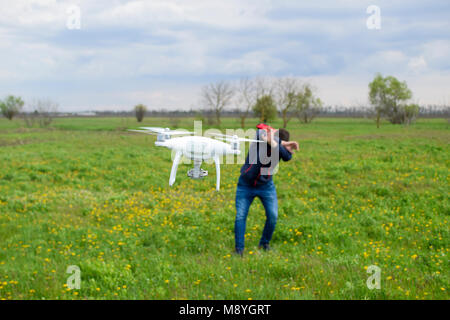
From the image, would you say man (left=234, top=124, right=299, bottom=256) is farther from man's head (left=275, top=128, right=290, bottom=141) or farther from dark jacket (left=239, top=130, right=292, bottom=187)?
man's head (left=275, top=128, right=290, bottom=141)

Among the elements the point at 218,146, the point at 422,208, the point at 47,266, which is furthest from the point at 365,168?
the point at 218,146

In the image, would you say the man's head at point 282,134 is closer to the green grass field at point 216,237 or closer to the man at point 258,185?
the man at point 258,185

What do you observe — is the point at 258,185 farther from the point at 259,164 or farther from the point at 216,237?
the point at 216,237

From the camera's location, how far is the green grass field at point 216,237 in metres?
6.32

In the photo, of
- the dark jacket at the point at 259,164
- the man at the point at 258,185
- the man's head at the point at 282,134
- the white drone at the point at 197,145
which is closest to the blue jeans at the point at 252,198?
the man at the point at 258,185

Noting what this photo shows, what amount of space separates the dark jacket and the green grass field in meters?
1.75

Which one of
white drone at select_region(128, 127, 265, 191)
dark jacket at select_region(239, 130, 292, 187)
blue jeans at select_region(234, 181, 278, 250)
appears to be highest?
white drone at select_region(128, 127, 265, 191)

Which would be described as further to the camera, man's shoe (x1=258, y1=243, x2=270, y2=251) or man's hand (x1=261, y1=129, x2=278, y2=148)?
man's shoe (x1=258, y1=243, x2=270, y2=251)

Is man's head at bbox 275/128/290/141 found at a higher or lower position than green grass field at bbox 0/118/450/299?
higher

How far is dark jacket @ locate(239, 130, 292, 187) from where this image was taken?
5.40m

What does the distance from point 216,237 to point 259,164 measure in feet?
11.2

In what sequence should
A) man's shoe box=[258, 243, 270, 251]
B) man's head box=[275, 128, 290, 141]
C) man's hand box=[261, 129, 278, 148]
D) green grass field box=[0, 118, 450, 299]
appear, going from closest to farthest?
1. man's hand box=[261, 129, 278, 148]
2. man's head box=[275, 128, 290, 141]
3. green grass field box=[0, 118, 450, 299]
4. man's shoe box=[258, 243, 270, 251]

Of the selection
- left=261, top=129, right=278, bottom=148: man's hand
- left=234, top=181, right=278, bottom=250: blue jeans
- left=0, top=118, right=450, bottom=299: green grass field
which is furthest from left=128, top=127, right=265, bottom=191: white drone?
left=234, top=181, right=278, bottom=250: blue jeans

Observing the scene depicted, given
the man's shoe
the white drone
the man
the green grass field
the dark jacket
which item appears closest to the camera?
the white drone
